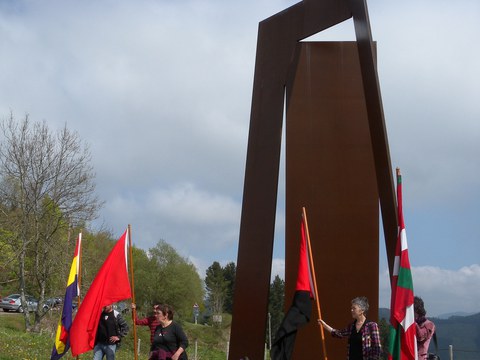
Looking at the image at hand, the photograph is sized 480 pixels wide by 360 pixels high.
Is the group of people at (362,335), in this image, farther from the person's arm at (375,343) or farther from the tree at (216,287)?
the tree at (216,287)

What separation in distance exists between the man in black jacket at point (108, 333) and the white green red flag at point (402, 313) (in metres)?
3.53

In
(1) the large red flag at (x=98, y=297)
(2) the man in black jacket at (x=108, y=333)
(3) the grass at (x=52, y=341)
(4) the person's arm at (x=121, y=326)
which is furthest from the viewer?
(3) the grass at (x=52, y=341)

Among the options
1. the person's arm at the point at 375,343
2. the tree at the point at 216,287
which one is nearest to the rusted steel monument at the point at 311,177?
the person's arm at the point at 375,343

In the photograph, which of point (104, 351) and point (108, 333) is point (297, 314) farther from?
point (104, 351)

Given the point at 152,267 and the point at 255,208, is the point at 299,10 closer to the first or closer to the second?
the point at 255,208

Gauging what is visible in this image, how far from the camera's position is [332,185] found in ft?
27.0

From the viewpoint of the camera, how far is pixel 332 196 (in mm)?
8219

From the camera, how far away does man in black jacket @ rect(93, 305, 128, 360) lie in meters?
7.58

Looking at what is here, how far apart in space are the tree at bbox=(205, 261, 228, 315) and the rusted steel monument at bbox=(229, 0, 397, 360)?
→ 28.7 metres

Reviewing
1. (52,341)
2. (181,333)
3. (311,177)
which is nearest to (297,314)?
(181,333)

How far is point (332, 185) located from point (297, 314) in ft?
8.06

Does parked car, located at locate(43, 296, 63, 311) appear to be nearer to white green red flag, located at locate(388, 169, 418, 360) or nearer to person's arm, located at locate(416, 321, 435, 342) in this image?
person's arm, located at locate(416, 321, 435, 342)

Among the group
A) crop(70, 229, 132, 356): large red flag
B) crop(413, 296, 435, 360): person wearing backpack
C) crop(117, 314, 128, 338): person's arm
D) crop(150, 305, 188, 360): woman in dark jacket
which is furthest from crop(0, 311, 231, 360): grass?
crop(413, 296, 435, 360): person wearing backpack

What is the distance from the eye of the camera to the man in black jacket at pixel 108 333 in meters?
7.58
